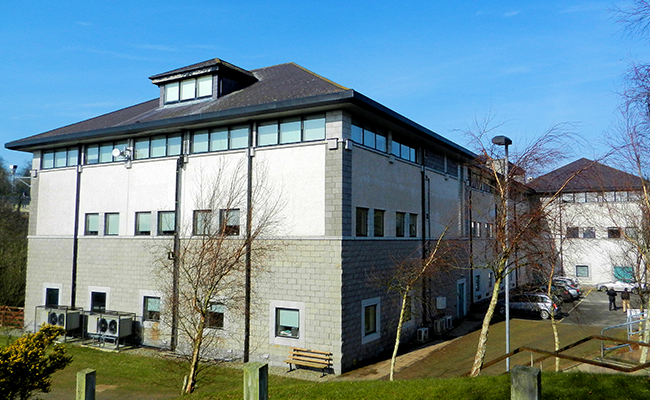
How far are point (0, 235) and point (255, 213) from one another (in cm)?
2295

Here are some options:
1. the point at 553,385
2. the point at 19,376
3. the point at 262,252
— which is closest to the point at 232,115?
the point at 262,252

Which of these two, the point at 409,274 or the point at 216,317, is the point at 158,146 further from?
the point at 409,274

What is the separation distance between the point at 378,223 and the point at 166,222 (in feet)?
30.9

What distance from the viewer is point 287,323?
689 inches

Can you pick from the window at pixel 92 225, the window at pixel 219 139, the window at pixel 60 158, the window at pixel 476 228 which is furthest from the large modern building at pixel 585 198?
the window at pixel 60 158

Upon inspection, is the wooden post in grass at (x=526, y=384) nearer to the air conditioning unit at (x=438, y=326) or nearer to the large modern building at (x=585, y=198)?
the large modern building at (x=585, y=198)

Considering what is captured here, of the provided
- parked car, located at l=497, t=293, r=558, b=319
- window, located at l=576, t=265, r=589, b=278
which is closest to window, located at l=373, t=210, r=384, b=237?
parked car, located at l=497, t=293, r=558, b=319

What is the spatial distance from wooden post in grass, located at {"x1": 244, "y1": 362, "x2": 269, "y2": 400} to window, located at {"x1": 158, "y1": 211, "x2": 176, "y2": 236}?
1627 centimetres

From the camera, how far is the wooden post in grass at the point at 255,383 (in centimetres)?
514

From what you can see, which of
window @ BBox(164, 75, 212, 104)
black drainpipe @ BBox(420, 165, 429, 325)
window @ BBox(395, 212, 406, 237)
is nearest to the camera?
window @ BBox(395, 212, 406, 237)

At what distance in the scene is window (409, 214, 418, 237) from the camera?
22.7 meters

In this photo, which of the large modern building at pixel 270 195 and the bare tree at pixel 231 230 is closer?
the large modern building at pixel 270 195

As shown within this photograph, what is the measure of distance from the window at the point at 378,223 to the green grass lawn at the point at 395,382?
17.8 feet

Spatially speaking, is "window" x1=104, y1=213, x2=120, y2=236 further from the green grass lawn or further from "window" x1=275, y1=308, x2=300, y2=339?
"window" x1=275, y1=308, x2=300, y2=339
